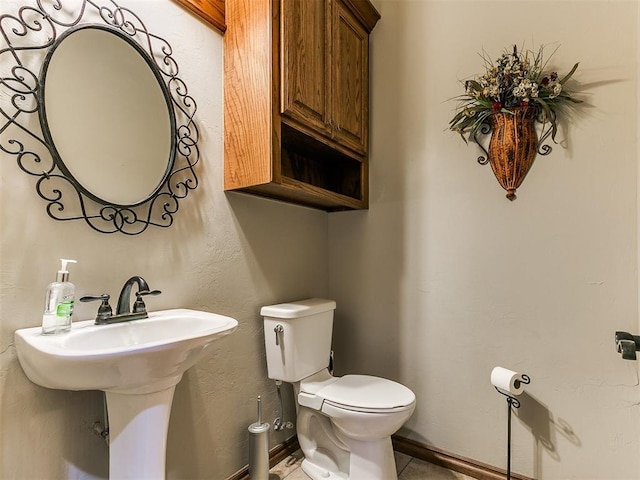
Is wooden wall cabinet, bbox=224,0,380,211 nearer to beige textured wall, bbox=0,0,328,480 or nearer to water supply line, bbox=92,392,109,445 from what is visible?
beige textured wall, bbox=0,0,328,480

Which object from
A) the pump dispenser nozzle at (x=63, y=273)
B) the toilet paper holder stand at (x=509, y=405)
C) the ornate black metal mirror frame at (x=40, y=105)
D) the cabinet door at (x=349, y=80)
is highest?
the cabinet door at (x=349, y=80)

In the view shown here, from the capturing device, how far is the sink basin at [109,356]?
2.50 ft

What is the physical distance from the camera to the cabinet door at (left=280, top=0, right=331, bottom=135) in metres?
1.39

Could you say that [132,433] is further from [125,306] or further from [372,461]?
[372,461]

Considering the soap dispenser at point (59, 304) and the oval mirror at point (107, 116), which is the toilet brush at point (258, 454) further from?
the oval mirror at point (107, 116)

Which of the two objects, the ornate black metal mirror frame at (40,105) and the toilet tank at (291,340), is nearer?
the ornate black metal mirror frame at (40,105)

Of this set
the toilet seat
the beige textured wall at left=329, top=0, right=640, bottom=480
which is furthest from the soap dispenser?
the beige textured wall at left=329, top=0, right=640, bottom=480

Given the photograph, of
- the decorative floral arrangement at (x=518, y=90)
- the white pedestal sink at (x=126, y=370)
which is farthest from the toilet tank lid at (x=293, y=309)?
the decorative floral arrangement at (x=518, y=90)

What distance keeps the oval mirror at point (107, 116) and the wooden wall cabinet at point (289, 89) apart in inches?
12.0

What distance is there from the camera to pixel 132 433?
0.93 meters

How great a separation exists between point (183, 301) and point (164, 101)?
2.48 ft

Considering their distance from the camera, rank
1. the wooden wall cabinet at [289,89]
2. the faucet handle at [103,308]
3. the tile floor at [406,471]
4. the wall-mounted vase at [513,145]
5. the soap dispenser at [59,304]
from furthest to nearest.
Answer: the tile floor at [406,471], the wall-mounted vase at [513,145], the wooden wall cabinet at [289,89], the faucet handle at [103,308], the soap dispenser at [59,304]

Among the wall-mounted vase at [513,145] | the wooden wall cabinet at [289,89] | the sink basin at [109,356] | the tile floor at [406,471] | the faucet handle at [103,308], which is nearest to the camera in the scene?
the sink basin at [109,356]

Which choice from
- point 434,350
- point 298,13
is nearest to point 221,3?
point 298,13
